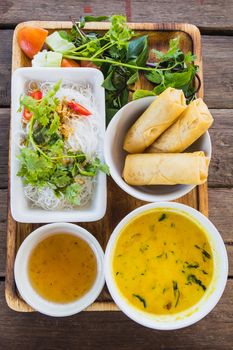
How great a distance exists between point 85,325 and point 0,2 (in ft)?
3.64

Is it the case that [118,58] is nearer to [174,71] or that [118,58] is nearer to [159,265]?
[174,71]

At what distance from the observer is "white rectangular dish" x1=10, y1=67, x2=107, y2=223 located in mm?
1436

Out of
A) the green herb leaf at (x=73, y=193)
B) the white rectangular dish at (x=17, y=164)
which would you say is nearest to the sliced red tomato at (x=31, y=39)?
the white rectangular dish at (x=17, y=164)

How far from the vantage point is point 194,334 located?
173 centimetres

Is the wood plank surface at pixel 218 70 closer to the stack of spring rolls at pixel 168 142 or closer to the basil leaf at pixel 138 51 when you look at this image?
the basil leaf at pixel 138 51

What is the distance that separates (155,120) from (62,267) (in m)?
0.50

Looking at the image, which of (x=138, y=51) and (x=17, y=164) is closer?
(x=17, y=164)

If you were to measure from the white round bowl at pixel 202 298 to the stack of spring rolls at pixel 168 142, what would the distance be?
9 cm

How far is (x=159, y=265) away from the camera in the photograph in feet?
4.67

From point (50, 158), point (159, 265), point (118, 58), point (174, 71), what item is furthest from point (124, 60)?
point (159, 265)

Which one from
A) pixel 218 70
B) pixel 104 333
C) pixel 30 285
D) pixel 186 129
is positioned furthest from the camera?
pixel 218 70

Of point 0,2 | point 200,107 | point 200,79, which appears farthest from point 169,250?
point 0,2

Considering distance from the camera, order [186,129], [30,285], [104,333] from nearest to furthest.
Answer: [186,129], [30,285], [104,333]

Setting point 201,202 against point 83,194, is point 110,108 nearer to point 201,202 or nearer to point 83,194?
point 83,194
